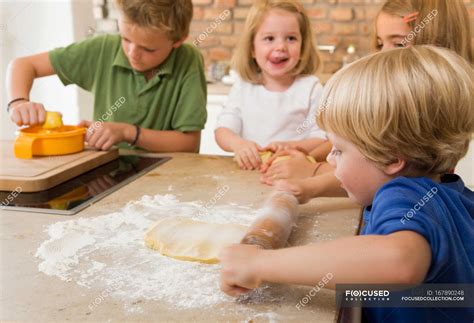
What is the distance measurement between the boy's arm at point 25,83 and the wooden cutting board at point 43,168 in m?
0.11

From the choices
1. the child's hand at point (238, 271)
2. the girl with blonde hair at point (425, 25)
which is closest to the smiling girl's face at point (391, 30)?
the girl with blonde hair at point (425, 25)

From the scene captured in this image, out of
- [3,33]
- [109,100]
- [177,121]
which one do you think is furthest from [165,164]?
[3,33]

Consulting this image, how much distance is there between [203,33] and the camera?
3.51 meters

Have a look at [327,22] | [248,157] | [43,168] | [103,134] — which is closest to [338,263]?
[248,157]

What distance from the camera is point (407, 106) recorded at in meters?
0.72

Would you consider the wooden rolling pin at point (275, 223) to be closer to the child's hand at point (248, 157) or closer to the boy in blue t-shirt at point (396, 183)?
the boy in blue t-shirt at point (396, 183)

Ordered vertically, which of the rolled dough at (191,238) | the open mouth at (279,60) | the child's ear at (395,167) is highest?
the open mouth at (279,60)

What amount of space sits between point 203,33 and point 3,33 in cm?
129

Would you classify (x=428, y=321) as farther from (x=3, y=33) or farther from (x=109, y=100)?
(x=3, y=33)

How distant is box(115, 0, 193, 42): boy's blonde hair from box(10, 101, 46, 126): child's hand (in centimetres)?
37

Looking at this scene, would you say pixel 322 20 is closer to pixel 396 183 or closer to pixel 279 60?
pixel 279 60

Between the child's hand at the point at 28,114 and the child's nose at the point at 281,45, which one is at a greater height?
the child's nose at the point at 281,45

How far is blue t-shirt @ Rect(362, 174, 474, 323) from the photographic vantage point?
2.19 feet

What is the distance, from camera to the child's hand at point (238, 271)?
2.26 ft
